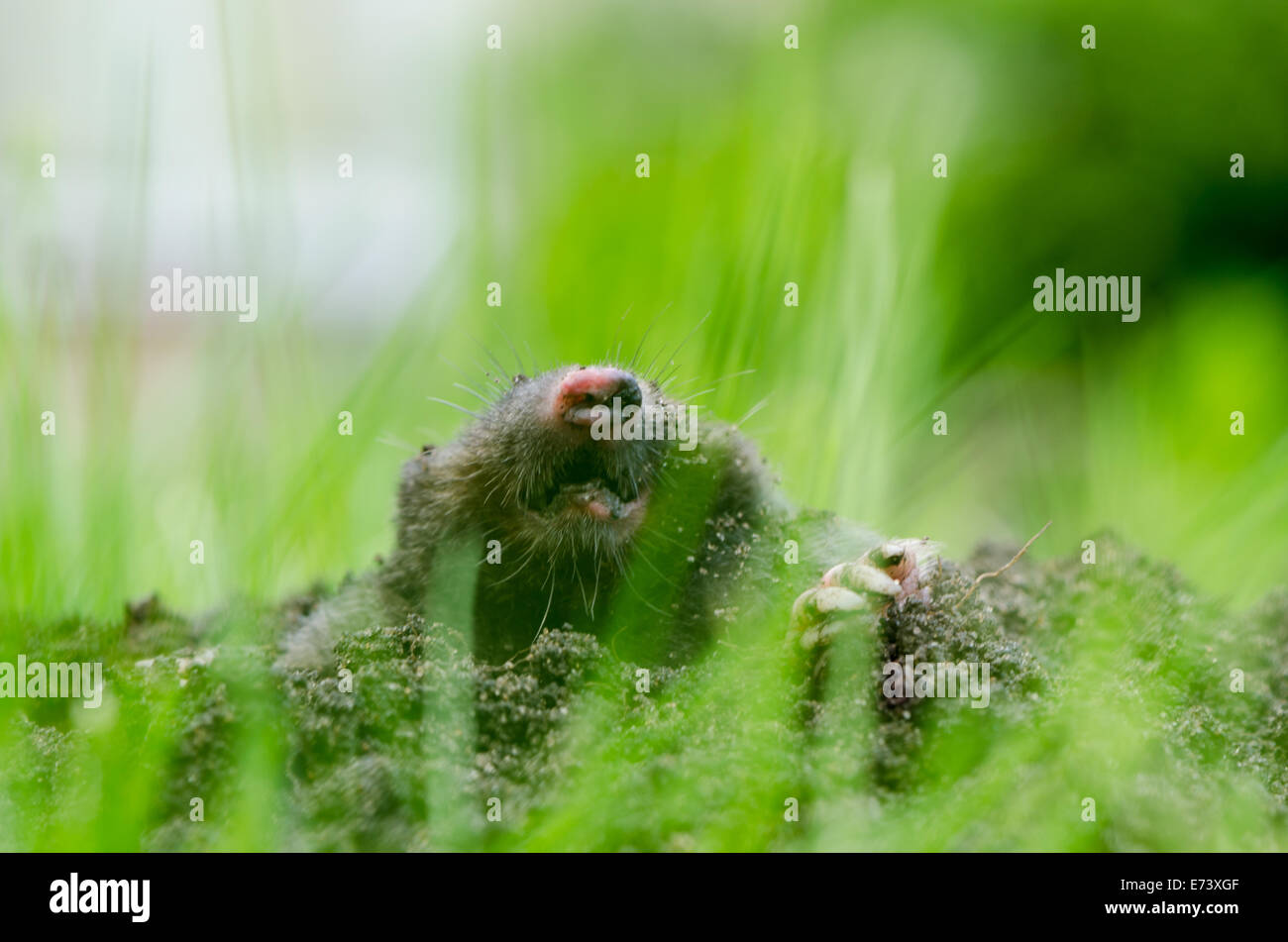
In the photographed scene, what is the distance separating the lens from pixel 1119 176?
377 cm

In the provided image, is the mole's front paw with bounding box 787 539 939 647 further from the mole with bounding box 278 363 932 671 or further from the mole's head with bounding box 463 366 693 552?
the mole's head with bounding box 463 366 693 552

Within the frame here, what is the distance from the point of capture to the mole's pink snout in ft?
5.76

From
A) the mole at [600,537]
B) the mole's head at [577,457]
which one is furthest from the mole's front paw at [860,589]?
the mole's head at [577,457]

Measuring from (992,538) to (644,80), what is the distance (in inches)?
76.1

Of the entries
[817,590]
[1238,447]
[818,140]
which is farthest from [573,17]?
[817,590]

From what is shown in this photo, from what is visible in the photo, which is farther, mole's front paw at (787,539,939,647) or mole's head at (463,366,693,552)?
mole's head at (463,366,693,552)

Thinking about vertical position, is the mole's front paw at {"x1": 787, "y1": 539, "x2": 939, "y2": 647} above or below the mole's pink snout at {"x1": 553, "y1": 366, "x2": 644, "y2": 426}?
below

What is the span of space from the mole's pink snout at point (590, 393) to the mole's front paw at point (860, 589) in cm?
45

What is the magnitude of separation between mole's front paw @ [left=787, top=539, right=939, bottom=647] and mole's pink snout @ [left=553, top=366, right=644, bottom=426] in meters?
0.45

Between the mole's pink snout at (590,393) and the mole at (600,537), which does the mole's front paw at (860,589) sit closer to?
the mole at (600,537)

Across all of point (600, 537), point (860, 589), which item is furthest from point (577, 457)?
point (860, 589)

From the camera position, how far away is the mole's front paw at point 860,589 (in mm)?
1506

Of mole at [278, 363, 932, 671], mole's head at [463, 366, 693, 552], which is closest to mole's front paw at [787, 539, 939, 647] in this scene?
mole at [278, 363, 932, 671]
